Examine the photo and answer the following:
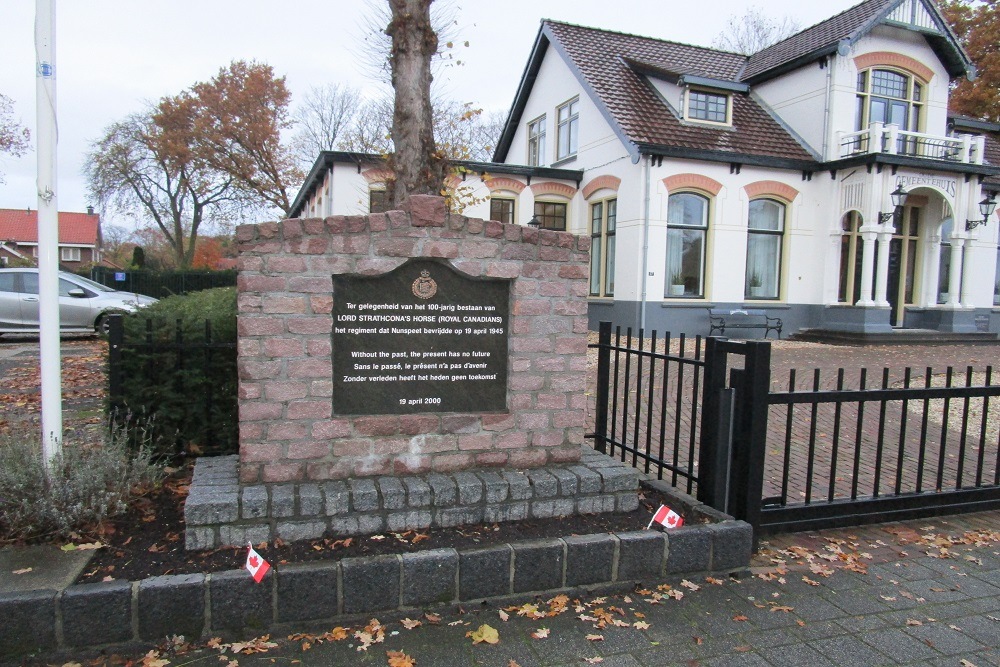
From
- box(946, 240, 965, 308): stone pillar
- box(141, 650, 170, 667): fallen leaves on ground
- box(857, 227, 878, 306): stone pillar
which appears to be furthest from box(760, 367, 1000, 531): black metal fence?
box(946, 240, 965, 308): stone pillar

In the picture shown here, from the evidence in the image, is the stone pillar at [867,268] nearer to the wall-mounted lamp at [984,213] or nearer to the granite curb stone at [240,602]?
the wall-mounted lamp at [984,213]

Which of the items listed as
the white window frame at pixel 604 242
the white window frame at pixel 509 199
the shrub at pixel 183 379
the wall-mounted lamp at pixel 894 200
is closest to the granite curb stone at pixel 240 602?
the shrub at pixel 183 379

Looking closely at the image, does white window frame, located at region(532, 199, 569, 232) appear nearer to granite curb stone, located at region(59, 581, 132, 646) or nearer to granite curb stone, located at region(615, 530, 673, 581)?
granite curb stone, located at region(615, 530, 673, 581)

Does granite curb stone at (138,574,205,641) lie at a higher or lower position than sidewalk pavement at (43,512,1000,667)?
higher

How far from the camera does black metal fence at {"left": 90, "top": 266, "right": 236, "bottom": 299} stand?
26.1 metres

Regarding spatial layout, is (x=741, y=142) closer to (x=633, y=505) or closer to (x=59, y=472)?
(x=633, y=505)

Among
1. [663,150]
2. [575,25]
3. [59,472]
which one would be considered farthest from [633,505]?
[575,25]

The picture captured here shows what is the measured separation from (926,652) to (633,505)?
156cm

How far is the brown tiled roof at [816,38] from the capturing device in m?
16.7

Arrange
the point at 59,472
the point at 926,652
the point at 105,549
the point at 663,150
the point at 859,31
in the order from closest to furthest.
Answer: the point at 926,652
the point at 105,549
the point at 59,472
the point at 663,150
the point at 859,31

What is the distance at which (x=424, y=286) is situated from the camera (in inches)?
151

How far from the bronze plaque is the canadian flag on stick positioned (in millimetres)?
1059

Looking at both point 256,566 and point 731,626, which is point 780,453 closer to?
point 731,626

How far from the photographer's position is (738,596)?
3.46m
